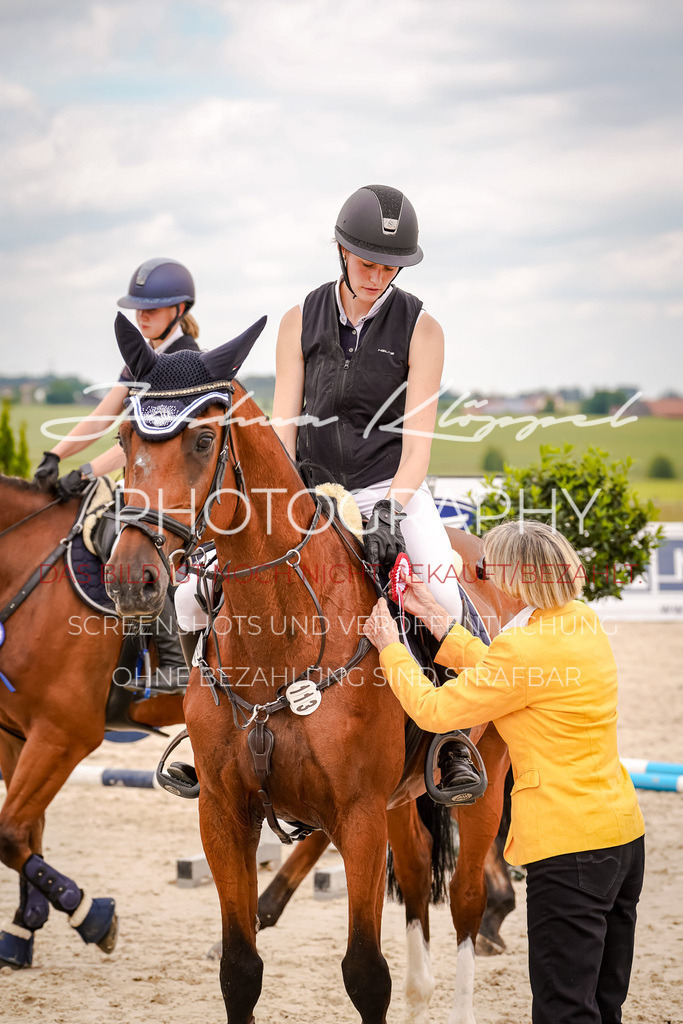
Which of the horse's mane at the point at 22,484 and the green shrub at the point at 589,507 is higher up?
the horse's mane at the point at 22,484

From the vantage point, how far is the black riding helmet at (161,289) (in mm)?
4930

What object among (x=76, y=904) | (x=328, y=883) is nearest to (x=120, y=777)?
(x=328, y=883)

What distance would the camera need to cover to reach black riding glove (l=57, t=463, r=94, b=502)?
470cm

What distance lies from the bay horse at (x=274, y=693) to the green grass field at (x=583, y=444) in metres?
8.14

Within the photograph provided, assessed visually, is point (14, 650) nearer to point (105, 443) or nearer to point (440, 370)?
point (105, 443)

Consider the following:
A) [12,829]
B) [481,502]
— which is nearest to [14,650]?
[12,829]

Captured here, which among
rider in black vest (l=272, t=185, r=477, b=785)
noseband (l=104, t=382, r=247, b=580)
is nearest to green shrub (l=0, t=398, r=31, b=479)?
rider in black vest (l=272, t=185, r=477, b=785)

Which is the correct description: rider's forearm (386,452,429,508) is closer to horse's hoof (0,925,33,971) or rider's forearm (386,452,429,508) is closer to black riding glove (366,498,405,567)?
black riding glove (366,498,405,567)

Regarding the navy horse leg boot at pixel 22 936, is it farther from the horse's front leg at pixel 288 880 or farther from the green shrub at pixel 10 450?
the green shrub at pixel 10 450

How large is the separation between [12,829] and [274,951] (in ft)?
4.73

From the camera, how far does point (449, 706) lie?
271cm

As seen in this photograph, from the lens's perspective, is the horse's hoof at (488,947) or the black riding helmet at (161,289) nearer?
the horse's hoof at (488,947)

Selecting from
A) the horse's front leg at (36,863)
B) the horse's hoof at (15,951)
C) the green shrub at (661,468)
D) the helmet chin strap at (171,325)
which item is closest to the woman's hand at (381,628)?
the horse's front leg at (36,863)

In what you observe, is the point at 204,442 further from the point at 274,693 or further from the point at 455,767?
the point at 455,767
